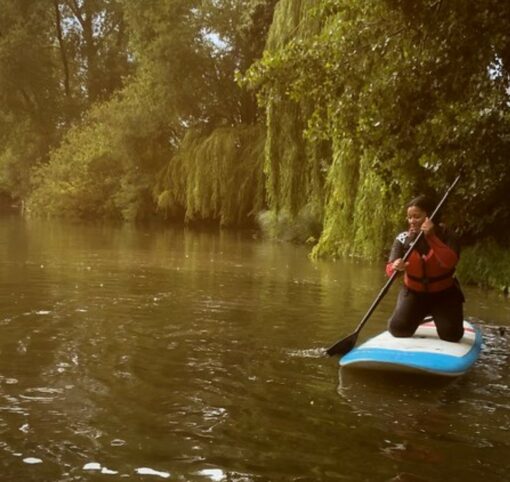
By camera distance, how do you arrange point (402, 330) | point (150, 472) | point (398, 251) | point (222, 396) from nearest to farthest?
point (150, 472) < point (222, 396) < point (402, 330) < point (398, 251)

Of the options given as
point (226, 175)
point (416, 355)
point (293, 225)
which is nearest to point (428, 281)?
point (416, 355)

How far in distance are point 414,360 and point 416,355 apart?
0.32 ft

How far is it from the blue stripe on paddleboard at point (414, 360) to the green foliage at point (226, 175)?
17815 millimetres

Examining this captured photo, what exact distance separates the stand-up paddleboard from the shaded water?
4.8 inches

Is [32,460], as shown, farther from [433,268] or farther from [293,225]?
[293,225]

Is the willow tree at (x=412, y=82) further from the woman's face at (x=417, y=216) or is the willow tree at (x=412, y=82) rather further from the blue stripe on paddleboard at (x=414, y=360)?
the blue stripe on paddleboard at (x=414, y=360)

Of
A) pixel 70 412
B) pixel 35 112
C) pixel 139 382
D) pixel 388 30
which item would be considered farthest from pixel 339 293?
pixel 35 112

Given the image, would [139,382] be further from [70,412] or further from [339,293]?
[339,293]

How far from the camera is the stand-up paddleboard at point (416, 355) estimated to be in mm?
5148

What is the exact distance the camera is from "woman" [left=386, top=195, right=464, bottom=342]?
5766 mm

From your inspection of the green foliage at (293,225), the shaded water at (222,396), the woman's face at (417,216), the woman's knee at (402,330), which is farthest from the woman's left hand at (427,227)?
the green foliage at (293,225)

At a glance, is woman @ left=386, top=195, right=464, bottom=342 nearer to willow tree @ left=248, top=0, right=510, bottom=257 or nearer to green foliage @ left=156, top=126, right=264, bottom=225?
willow tree @ left=248, top=0, right=510, bottom=257

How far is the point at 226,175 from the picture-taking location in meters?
23.9

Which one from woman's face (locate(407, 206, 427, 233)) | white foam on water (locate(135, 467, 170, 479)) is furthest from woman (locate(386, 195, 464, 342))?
white foam on water (locate(135, 467, 170, 479))
